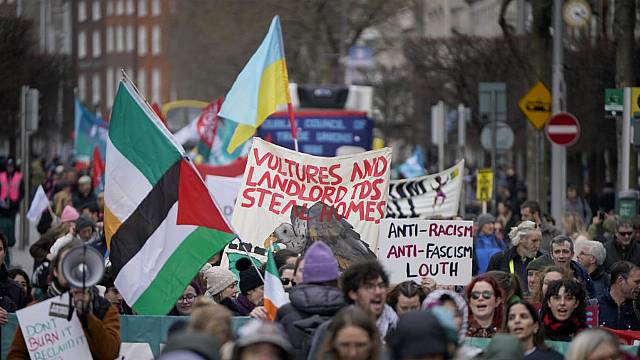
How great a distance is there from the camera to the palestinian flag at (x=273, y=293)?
401 inches

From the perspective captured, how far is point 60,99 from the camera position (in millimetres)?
58906

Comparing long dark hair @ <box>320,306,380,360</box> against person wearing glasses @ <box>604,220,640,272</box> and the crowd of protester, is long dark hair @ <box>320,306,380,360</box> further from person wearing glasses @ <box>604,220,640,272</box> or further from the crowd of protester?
person wearing glasses @ <box>604,220,640,272</box>

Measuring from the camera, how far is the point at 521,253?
1469 centimetres

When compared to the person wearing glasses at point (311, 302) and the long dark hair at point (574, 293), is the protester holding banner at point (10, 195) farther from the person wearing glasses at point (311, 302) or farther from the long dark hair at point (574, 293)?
the person wearing glasses at point (311, 302)

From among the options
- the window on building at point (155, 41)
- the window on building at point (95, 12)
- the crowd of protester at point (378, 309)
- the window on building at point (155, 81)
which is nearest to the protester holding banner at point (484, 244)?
the crowd of protester at point (378, 309)

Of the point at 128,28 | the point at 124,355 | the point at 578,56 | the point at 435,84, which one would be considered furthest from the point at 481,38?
the point at 128,28

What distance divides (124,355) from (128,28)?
136905mm

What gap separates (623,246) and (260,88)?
3.72 m

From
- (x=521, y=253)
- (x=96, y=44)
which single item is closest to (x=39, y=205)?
(x=521, y=253)

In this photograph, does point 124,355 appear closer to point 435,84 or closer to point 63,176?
point 63,176

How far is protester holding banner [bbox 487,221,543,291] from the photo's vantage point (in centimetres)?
1455

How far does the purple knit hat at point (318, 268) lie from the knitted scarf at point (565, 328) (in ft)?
5.76

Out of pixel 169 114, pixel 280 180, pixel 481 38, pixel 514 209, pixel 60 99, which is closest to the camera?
pixel 280 180

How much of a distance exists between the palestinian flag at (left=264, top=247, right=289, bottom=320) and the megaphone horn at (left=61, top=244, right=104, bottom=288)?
1233 mm
